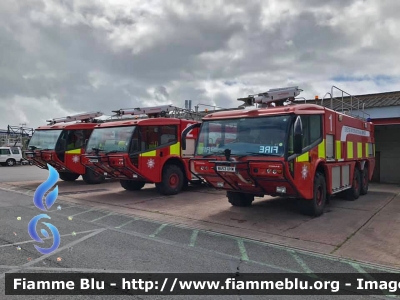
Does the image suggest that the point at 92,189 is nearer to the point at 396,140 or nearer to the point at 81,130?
the point at 81,130

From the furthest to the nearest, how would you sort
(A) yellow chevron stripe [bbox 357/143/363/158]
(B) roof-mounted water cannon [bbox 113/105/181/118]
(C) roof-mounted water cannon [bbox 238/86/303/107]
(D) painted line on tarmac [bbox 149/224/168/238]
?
(B) roof-mounted water cannon [bbox 113/105/181/118], (A) yellow chevron stripe [bbox 357/143/363/158], (C) roof-mounted water cannon [bbox 238/86/303/107], (D) painted line on tarmac [bbox 149/224/168/238]

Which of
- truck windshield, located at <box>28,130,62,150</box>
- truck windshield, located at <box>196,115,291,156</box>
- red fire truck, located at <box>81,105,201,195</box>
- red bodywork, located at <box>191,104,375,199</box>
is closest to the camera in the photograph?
red bodywork, located at <box>191,104,375,199</box>

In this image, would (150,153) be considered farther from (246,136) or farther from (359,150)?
(359,150)

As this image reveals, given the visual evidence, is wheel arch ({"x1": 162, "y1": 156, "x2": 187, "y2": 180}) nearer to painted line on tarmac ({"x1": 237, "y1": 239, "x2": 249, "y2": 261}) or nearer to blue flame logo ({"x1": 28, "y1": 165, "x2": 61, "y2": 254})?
blue flame logo ({"x1": 28, "y1": 165, "x2": 61, "y2": 254})

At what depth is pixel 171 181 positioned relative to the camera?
1215 centimetres

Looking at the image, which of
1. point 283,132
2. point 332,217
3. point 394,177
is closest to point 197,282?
point 283,132

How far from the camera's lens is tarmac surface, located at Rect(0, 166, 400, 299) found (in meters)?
5.09

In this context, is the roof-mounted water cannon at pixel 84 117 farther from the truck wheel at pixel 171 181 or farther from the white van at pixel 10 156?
the white van at pixel 10 156

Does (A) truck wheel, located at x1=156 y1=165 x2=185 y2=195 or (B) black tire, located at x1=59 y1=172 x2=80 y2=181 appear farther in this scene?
(B) black tire, located at x1=59 y1=172 x2=80 y2=181

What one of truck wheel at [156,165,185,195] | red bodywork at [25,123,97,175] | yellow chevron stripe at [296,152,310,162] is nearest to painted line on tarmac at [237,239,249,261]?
yellow chevron stripe at [296,152,310,162]

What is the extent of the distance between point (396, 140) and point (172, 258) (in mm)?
15743

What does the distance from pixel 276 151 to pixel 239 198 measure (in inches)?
113

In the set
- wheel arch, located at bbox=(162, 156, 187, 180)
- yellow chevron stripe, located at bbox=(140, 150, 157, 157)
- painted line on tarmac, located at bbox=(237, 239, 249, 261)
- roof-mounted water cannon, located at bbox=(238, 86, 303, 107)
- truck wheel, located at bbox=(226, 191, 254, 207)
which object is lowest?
painted line on tarmac, located at bbox=(237, 239, 249, 261)

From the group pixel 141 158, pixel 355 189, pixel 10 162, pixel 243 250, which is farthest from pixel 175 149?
pixel 10 162
